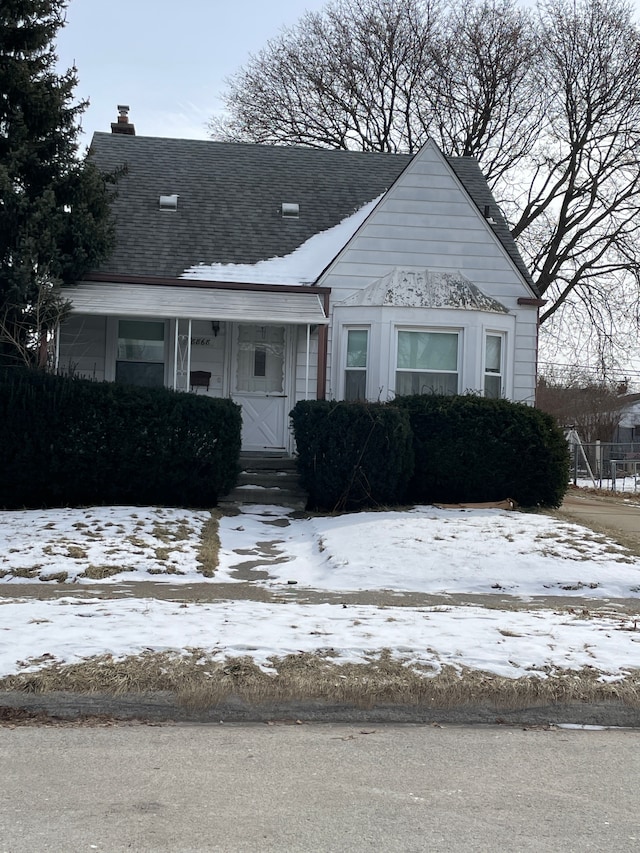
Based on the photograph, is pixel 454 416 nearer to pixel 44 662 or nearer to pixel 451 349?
pixel 451 349

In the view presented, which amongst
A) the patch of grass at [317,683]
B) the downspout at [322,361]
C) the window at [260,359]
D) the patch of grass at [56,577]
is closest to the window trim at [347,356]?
the downspout at [322,361]

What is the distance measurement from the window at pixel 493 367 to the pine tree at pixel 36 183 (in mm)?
6999

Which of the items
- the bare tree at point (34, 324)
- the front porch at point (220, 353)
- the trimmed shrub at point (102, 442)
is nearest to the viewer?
the trimmed shrub at point (102, 442)

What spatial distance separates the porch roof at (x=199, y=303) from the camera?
15.0 metres

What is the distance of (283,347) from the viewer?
17109 millimetres

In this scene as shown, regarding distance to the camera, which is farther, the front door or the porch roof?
the front door

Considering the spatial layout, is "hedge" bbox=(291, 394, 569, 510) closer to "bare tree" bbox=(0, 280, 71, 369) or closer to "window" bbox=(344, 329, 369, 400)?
"window" bbox=(344, 329, 369, 400)

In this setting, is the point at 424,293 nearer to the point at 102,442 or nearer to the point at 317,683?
the point at 102,442

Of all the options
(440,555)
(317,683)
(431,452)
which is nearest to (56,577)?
(440,555)

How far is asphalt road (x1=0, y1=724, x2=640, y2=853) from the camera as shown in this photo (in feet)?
12.5

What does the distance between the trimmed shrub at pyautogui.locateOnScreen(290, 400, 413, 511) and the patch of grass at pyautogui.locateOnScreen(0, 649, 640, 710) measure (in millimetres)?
7729

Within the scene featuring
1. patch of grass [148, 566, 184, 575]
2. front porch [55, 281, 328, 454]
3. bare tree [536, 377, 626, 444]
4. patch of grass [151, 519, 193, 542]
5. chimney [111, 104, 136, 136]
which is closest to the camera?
patch of grass [148, 566, 184, 575]

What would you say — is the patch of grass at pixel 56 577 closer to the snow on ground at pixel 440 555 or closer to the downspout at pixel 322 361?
the snow on ground at pixel 440 555

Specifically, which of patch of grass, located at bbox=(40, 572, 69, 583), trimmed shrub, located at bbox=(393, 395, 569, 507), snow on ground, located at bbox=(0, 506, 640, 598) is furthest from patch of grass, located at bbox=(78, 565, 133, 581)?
trimmed shrub, located at bbox=(393, 395, 569, 507)
